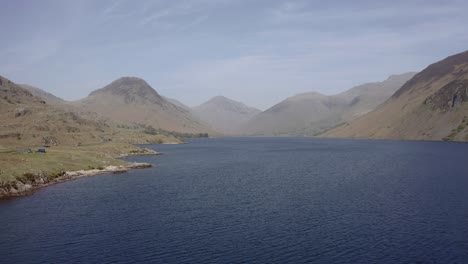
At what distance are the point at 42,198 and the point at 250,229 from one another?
5144 centimetres

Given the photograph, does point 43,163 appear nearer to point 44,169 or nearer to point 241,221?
point 44,169

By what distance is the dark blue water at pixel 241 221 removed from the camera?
49.9m

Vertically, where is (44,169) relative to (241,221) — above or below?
above

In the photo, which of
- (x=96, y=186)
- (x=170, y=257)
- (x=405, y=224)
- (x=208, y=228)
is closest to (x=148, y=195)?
(x=96, y=186)

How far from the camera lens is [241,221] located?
216ft

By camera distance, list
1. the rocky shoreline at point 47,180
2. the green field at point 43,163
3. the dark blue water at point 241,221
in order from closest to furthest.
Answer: the dark blue water at point 241,221 < the rocky shoreline at point 47,180 < the green field at point 43,163

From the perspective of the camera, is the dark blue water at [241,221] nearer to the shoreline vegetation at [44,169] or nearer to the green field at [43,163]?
the shoreline vegetation at [44,169]

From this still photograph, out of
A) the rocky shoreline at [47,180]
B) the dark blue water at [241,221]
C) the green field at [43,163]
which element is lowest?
the dark blue water at [241,221]

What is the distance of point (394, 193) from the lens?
89625mm

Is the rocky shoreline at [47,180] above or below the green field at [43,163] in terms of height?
below

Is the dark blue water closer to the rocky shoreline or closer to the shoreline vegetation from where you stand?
the rocky shoreline

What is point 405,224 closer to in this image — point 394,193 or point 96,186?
point 394,193

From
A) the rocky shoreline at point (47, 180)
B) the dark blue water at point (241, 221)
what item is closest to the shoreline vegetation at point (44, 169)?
the rocky shoreline at point (47, 180)

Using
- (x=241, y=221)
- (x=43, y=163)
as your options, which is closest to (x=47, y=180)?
(x=43, y=163)
